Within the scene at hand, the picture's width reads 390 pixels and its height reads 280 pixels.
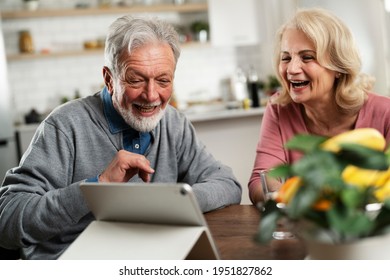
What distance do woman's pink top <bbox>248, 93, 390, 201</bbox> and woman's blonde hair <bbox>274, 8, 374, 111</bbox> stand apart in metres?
0.05

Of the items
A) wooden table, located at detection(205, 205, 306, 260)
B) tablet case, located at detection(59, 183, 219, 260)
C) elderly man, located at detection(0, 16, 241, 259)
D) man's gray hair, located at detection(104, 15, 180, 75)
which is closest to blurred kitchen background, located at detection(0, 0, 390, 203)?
elderly man, located at detection(0, 16, 241, 259)

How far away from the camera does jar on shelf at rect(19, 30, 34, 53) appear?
217 inches

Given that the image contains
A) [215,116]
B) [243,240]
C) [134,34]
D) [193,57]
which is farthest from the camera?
[193,57]

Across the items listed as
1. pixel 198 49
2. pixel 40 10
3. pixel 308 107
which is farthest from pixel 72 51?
pixel 308 107

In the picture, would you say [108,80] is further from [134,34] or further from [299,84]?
[299,84]

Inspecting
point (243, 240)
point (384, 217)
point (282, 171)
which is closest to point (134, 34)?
point (243, 240)

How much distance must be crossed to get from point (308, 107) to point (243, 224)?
3.01ft

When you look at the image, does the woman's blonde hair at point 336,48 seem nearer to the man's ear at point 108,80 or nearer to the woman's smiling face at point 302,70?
the woman's smiling face at point 302,70

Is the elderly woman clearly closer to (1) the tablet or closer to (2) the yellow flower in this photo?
(1) the tablet

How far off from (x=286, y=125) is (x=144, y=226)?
122cm

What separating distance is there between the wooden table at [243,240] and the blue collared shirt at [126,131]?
40cm

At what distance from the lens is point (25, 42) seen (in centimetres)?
551

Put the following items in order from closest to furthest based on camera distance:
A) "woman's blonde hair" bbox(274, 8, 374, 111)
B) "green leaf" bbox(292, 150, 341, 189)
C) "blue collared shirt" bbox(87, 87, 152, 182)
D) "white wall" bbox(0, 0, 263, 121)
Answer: "green leaf" bbox(292, 150, 341, 189) → "blue collared shirt" bbox(87, 87, 152, 182) → "woman's blonde hair" bbox(274, 8, 374, 111) → "white wall" bbox(0, 0, 263, 121)

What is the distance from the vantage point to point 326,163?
89 cm
